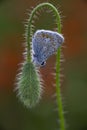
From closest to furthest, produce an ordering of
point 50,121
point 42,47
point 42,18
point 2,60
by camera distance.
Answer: point 42,47 < point 50,121 < point 2,60 < point 42,18

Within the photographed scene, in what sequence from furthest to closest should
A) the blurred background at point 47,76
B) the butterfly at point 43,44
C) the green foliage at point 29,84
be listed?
the blurred background at point 47,76 < the green foliage at point 29,84 < the butterfly at point 43,44

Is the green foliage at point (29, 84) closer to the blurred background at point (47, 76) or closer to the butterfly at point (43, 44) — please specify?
the butterfly at point (43, 44)

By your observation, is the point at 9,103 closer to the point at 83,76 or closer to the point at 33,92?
the point at 83,76

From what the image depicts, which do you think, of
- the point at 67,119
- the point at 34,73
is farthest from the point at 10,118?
the point at 34,73

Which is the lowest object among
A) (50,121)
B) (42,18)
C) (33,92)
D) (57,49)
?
(50,121)

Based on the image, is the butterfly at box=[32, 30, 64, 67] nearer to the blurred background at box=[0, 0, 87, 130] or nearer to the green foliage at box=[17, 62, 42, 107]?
the green foliage at box=[17, 62, 42, 107]

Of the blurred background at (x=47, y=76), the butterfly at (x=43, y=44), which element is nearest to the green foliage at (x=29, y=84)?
the butterfly at (x=43, y=44)
